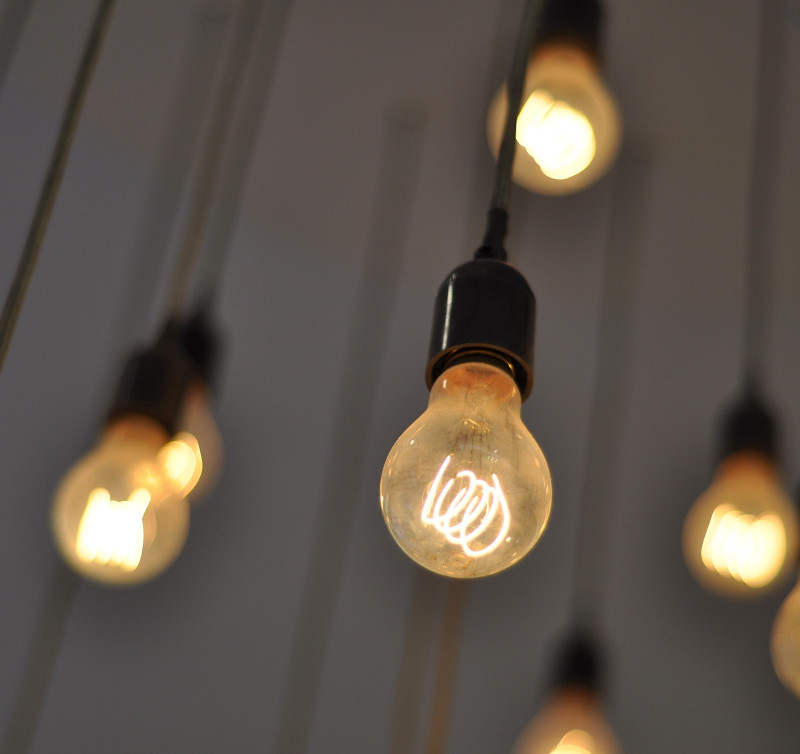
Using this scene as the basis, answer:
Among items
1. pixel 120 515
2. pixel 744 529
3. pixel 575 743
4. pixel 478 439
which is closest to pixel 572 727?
pixel 575 743

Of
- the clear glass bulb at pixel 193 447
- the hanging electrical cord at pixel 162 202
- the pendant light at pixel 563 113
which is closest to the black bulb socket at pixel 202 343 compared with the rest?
the clear glass bulb at pixel 193 447

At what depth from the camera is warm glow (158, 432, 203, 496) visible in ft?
4.09

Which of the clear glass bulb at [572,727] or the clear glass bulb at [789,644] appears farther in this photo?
the clear glass bulb at [572,727]

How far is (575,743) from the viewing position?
5.18ft

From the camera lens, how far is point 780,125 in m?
1.86

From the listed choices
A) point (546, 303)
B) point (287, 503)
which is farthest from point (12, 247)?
point (546, 303)

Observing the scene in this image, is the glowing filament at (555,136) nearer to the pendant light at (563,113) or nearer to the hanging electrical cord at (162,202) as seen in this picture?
the pendant light at (563,113)

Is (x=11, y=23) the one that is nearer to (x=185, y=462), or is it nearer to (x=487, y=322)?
(x=185, y=462)

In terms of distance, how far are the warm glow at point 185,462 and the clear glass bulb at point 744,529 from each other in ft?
2.10

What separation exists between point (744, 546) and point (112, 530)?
74 centimetres

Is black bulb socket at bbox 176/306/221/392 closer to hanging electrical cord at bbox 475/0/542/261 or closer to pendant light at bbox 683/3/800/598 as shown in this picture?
pendant light at bbox 683/3/800/598

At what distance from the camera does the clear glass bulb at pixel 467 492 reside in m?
0.57

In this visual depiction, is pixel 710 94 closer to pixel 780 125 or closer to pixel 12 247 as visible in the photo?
pixel 780 125

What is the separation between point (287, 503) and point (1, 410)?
1.91 feet
